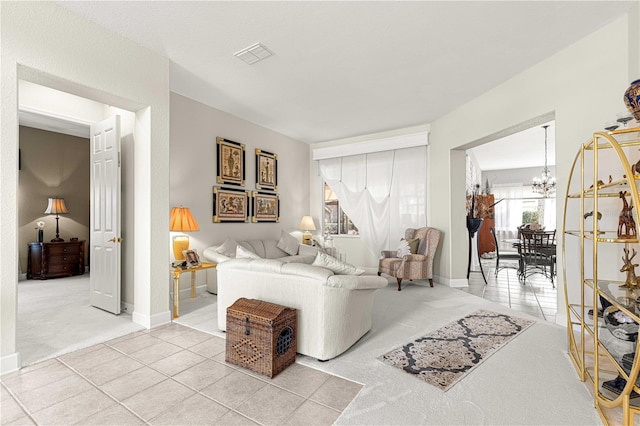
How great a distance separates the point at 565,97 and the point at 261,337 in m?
3.78

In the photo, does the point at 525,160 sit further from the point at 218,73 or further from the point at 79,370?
the point at 79,370

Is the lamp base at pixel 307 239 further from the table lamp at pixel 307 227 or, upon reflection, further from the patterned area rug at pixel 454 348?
the patterned area rug at pixel 454 348

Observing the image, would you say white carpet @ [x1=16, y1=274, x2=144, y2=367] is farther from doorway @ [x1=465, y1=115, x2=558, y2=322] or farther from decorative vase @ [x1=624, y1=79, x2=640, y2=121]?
doorway @ [x1=465, y1=115, x2=558, y2=322]

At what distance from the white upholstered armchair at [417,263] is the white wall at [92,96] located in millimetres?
3286

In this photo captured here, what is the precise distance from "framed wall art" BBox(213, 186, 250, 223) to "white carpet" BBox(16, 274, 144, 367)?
6.52 feet

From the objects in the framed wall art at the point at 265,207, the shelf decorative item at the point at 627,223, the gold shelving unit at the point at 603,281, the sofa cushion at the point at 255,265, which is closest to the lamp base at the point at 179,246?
the sofa cushion at the point at 255,265

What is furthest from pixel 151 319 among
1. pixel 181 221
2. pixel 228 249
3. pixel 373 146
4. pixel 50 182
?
pixel 50 182

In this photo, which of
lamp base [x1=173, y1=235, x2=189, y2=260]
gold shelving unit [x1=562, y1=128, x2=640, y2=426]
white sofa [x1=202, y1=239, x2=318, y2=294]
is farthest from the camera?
white sofa [x1=202, y1=239, x2=318, y2=294]

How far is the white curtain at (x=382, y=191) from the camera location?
6012mm

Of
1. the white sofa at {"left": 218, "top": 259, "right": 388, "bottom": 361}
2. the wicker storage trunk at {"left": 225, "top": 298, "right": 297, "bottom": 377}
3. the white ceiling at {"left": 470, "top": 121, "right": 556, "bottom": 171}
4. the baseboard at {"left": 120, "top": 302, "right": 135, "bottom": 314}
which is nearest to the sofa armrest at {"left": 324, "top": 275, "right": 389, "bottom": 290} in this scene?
the white sofa at {"left": 218, "top": 259, "right": 388, "bottom": 361}

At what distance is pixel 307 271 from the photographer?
2.60 meters

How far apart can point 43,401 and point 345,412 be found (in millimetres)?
1880

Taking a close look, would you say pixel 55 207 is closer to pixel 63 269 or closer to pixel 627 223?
pixel 63 269

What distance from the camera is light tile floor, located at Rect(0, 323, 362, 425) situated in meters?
1.83
